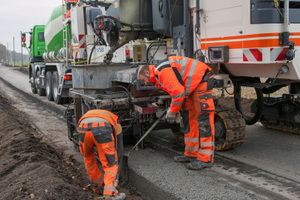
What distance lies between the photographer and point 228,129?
5.50 meters

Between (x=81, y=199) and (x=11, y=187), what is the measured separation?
998 mm

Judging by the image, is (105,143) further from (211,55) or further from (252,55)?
(252,55)

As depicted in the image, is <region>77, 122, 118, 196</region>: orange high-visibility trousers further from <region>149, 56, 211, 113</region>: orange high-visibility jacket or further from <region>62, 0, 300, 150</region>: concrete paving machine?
<region>62, 0, 300, 150</region>: concrete paving machine

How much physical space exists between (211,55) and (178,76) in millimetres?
793

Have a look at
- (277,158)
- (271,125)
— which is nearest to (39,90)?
(271,125)

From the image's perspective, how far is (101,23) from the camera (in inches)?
263

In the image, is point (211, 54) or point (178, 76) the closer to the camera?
point (178, 76)

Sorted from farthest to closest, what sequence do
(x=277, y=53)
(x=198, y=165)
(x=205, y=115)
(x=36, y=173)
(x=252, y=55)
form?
1. (x=205, y=115)
2. (x=198, y=165)
3. (x=252, y=55)
4. (x=277, y=53)
5. (x=36, y=173)

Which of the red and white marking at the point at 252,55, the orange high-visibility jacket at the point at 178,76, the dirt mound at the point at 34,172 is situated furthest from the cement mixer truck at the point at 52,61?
the red and white marking at the point at 252,55

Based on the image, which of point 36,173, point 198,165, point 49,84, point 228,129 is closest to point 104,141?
point 36,173

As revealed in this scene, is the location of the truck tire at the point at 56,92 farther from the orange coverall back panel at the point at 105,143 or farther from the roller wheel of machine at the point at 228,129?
the orange coverall back panel at the point at 105,143

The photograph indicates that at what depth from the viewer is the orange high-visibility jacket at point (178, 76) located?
15.3 ft

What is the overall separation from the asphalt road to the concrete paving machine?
384mm

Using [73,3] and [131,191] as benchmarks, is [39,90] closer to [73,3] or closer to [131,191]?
[73,3]
